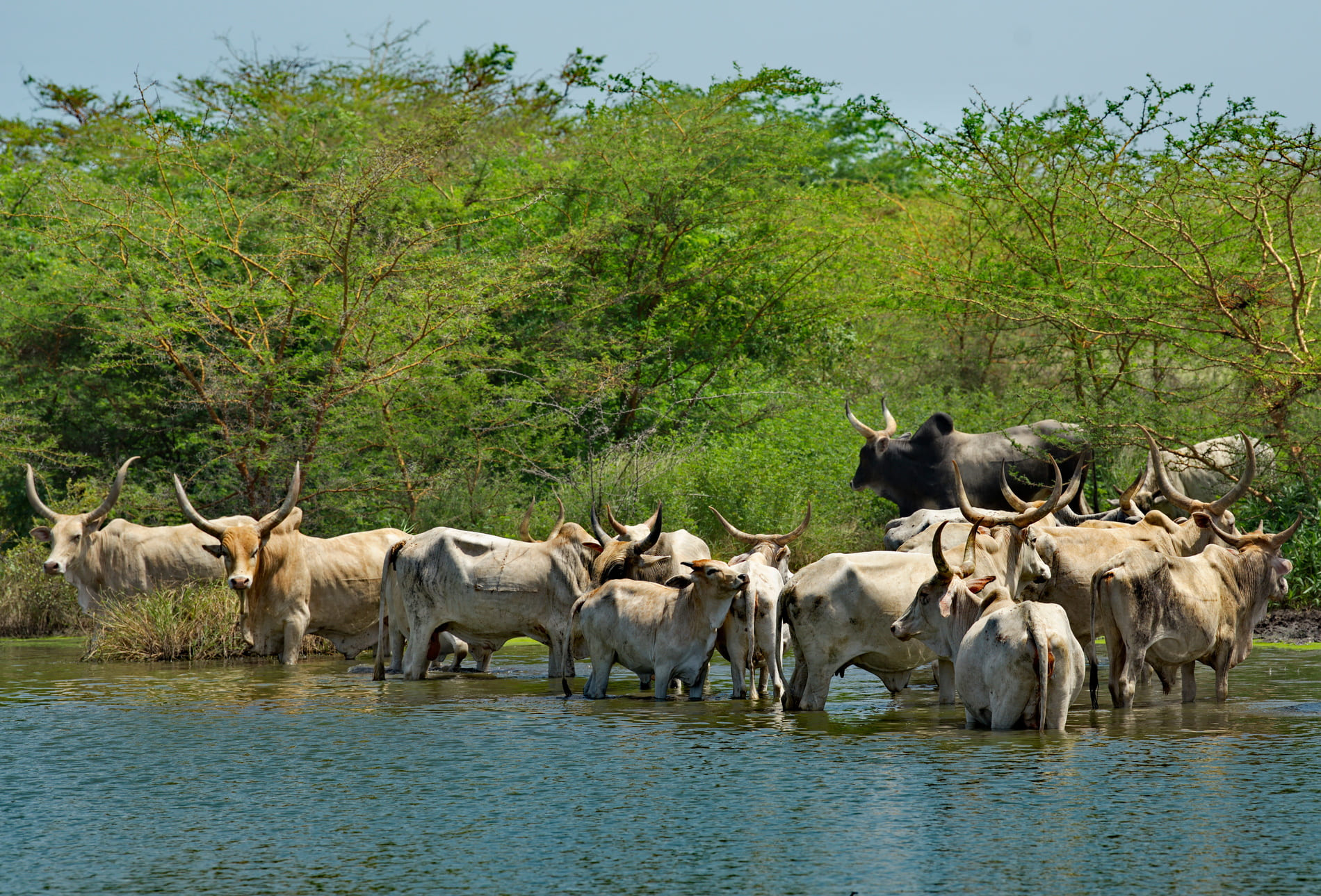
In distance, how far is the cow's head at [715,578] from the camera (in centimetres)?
1046

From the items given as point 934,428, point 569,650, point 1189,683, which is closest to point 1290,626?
point 934,428

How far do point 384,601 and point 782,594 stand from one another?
4280 millimetres

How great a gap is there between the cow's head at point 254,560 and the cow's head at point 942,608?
6.45 m

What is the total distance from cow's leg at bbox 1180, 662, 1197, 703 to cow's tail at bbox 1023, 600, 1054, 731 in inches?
93.8

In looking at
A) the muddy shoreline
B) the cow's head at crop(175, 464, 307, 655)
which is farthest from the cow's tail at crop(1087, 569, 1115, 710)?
the cow's head at crop(175, 464, 307, 655)

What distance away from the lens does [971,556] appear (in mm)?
10391

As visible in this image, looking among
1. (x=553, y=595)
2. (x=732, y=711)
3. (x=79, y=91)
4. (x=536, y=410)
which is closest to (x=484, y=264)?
(x=536, y=410)

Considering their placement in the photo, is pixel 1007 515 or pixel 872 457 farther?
pixel 872 457

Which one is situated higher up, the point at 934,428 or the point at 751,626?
the point at 934,428

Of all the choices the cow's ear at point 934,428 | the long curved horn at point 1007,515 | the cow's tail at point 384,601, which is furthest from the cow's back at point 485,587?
the cow's ear at point 934,428

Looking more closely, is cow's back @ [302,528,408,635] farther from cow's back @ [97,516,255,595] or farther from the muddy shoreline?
the muddy shoreline

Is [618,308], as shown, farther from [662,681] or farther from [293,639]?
[662,681]

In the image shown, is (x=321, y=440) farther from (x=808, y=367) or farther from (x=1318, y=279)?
(x=1318, y=279)

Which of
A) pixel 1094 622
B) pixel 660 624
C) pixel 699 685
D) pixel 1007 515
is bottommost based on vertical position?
pixel 699 685
